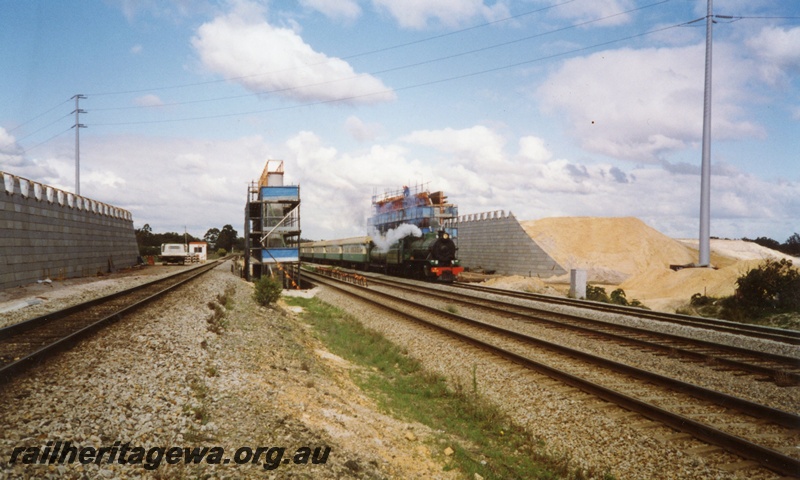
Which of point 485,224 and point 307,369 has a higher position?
point 485,224

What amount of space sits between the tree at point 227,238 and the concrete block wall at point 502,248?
3438 inches

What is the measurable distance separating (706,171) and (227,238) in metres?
112

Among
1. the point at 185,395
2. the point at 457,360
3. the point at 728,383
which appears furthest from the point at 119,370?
the point at 728,383

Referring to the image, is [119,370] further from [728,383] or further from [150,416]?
[728,383]

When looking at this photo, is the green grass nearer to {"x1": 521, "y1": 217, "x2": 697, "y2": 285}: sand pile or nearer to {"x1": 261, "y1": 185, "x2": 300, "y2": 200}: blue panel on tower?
{"x1": 261, "y1": 185, "x2": 300, "y2": 200}: blue panel on tower

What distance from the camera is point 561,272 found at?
3522 cm

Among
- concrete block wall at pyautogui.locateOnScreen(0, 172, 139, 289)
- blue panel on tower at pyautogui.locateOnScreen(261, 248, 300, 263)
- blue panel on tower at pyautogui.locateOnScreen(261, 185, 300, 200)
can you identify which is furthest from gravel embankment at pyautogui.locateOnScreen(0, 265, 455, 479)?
blue panel on tower at pyautogui.locateOnScreen(261, 185, 300, 200)

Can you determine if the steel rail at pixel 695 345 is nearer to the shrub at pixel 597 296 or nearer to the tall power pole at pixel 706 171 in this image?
the shrub at pixel 597 296

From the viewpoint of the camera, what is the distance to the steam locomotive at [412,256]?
28.9m

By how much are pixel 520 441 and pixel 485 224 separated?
3737cm

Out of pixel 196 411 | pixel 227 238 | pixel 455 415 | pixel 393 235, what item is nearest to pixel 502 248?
pixel 393 235

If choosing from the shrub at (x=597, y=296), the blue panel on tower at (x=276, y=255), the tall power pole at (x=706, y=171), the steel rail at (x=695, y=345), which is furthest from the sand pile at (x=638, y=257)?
the blue panel on tower at (x=276, y=255)

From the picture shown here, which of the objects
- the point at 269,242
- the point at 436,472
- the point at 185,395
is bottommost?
the point at 436,472

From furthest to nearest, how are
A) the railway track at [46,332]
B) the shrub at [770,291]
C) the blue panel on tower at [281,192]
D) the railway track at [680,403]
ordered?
the blue panel on tower at [281,192], the shrub at [770,291], the railway track at [46,332], the railway track at [680,403]
